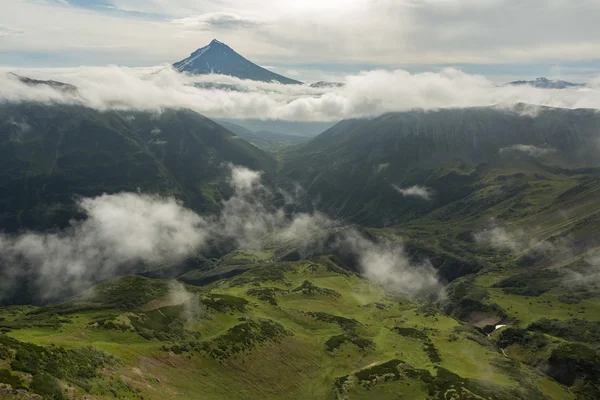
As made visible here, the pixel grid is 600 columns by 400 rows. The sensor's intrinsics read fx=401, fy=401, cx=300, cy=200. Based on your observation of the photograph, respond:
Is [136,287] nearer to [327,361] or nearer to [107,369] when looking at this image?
[327,361]

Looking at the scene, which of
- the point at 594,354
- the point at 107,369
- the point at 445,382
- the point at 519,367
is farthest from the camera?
the point at 594,354

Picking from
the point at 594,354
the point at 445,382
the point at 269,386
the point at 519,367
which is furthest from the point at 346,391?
the point at 594,354

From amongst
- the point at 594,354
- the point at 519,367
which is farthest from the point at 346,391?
the point at 594,354

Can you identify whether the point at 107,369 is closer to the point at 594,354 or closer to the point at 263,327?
the point at 263,327

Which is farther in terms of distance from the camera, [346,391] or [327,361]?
[327,361]

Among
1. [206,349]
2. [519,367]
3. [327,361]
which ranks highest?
[206,349]

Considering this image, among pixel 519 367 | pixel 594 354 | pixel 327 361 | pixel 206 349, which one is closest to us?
pixel 206 349

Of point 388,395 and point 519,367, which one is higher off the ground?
point 388,395

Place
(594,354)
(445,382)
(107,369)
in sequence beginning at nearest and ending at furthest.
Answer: (107,369)
(445,382)
(594,354)

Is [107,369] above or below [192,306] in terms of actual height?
above
